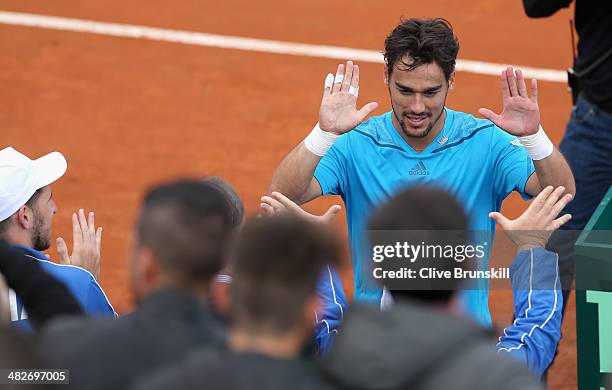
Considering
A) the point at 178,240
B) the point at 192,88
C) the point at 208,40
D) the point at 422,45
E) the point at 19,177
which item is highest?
the point at 208,40

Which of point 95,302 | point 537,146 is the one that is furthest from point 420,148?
point 95,302

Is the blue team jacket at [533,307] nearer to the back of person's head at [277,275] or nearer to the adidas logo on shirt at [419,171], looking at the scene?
the adidas logo on shirt at [419,171]

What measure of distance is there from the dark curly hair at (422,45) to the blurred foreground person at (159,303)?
2.64m

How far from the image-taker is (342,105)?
5.62 metres

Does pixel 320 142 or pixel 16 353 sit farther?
pixel 320 142

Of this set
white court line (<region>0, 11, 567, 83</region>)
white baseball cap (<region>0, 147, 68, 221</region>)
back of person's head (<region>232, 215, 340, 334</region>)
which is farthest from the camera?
white court line (<region>0, 11, 567, 83</region>)

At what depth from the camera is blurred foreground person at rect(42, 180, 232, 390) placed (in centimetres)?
302

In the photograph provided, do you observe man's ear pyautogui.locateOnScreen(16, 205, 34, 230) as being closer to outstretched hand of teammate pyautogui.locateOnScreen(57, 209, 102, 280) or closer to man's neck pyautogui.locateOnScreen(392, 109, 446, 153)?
outstretched hand of teammate pyautogui.locateOnScreen(57, 209, 102, 280)

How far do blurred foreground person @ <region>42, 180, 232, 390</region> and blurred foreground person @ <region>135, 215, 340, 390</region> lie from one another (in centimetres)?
16

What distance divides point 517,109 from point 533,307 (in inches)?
54.2

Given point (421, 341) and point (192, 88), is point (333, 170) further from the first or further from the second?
point (192, 88)

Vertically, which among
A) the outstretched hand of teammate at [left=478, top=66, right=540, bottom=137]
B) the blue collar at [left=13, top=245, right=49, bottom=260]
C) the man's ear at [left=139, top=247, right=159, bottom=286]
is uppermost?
the outstretched hand of teammate at [left=478, top=66, right=540, bottom=137]

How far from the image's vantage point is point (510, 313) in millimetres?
8086

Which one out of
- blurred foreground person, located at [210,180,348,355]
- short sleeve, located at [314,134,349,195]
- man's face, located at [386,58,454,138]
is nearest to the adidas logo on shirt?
man's face, located at [386,58,454,138]
